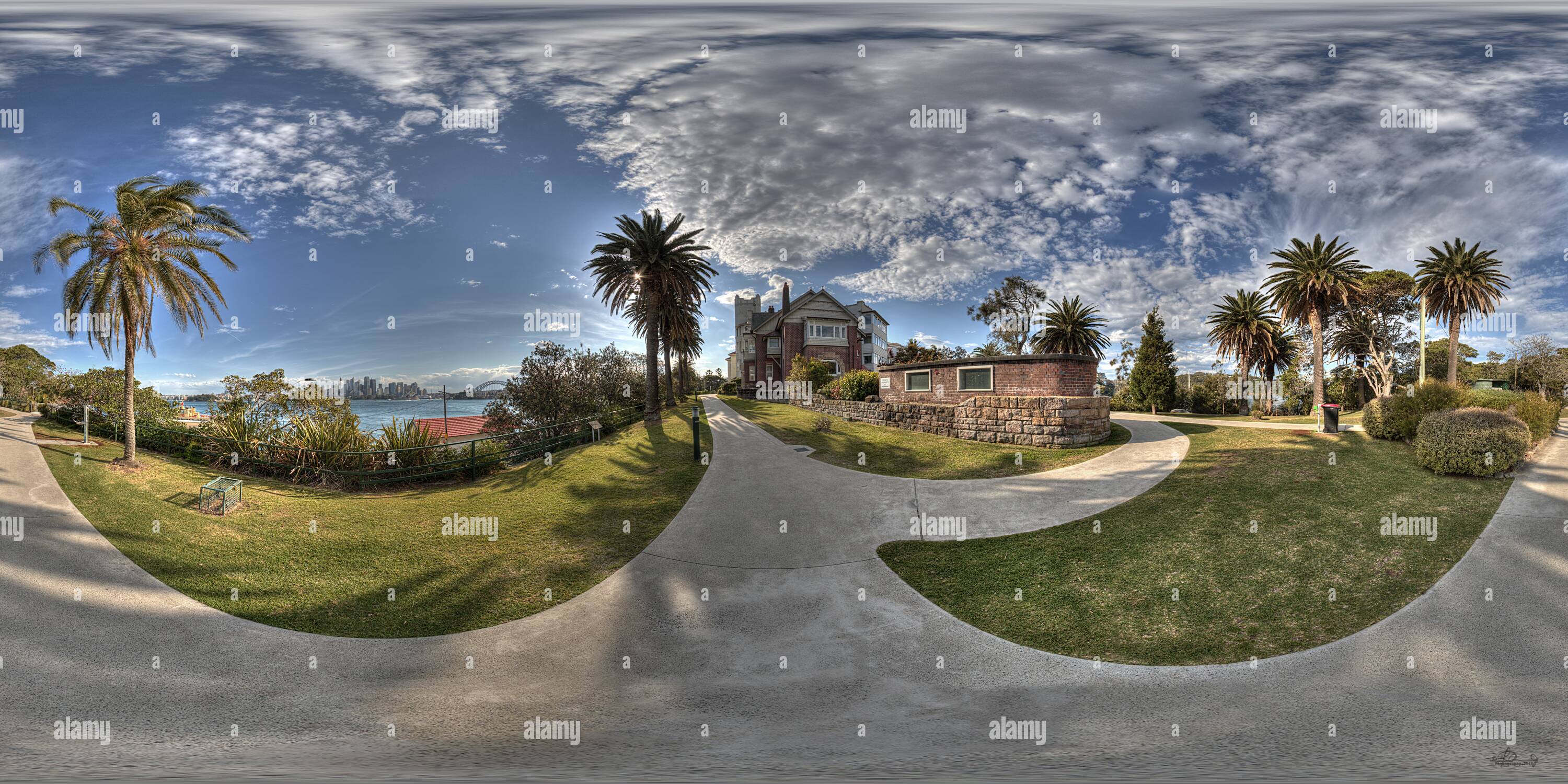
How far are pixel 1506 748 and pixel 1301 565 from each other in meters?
3.50

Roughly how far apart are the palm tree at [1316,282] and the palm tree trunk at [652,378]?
1282 inches

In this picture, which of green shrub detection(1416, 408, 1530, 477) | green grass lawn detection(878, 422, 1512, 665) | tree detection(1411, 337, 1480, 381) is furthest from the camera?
tree detection(1411, 337, 1480, 381)

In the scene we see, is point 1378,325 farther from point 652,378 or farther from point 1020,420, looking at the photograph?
point 652,378

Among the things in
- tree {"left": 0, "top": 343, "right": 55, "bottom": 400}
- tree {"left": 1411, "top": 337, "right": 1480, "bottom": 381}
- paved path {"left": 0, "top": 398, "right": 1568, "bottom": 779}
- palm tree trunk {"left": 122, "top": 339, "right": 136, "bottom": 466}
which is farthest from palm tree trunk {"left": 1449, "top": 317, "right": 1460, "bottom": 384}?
tree {"left": 0, "top": 343, "right": 55, "bottom": 400}

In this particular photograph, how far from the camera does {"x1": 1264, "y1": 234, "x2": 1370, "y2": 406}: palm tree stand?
29.0 m

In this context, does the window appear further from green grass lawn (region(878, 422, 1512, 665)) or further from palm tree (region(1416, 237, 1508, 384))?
palm tree (region(1416, 237, 1508, 384))

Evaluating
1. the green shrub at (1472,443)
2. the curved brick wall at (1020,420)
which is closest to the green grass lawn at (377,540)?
the curved brick wall at (1020,420)

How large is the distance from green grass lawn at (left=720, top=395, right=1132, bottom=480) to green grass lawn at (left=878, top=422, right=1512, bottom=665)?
3.41 meters

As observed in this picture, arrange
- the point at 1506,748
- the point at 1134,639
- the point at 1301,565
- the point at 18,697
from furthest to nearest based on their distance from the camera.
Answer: the point at 1301,565 → the point at 1134,639 → the point at 18,697 → the point at 1506,748

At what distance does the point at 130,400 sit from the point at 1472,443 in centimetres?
2727

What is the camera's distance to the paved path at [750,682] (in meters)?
4.51

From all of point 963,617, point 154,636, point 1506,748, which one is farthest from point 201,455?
point 1506,748

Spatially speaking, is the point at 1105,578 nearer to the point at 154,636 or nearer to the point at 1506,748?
the point at 1506,748

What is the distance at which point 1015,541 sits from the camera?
9.11m
